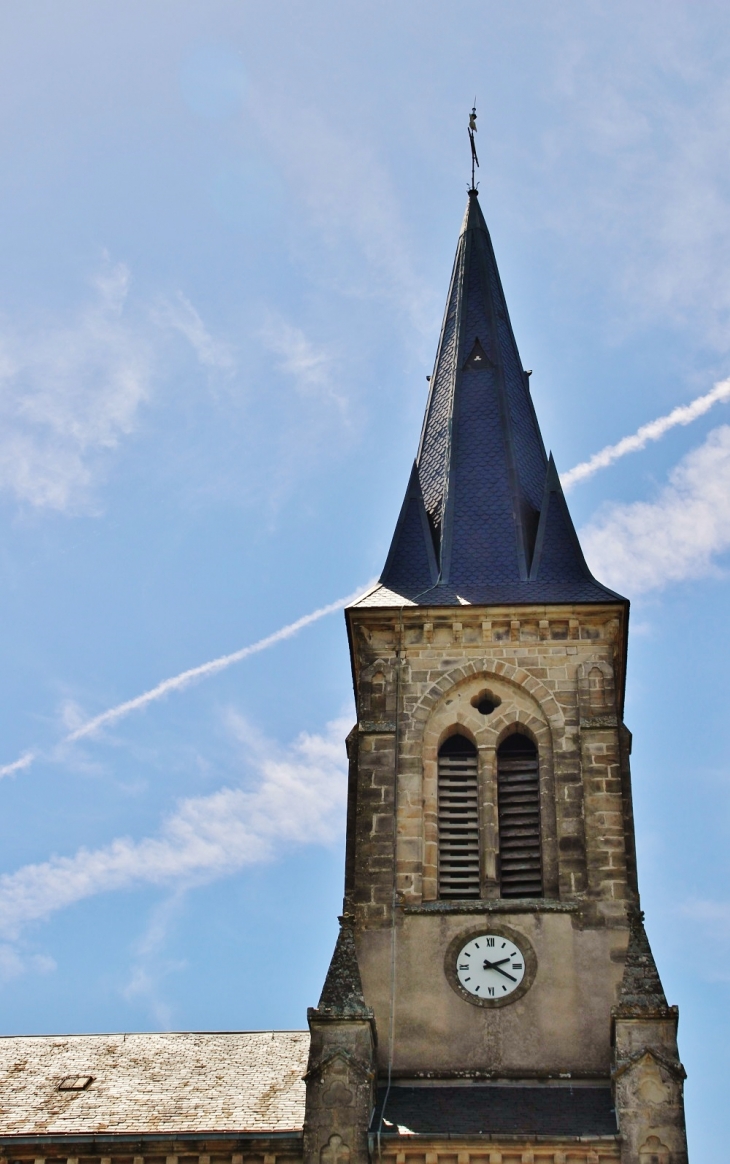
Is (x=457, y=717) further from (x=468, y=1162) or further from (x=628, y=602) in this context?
(x=468, y=1162)

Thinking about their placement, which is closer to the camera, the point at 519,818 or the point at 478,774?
the point at 519,818

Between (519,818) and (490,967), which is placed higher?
(519,818)

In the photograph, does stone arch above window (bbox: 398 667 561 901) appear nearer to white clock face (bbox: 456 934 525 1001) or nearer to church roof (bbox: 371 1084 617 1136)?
white clock face (bbox: 456 934 525 1001)

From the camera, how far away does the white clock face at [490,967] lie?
20594 millimetres

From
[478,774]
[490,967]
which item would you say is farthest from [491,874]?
[478,774]

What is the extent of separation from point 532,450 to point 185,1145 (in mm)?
13101

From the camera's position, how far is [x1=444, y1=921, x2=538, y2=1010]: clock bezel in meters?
20.5

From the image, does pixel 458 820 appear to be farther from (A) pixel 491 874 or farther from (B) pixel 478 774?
(A) pixel 491 874

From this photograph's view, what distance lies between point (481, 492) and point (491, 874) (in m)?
7.24

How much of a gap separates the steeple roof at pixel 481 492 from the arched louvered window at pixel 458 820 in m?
2.35

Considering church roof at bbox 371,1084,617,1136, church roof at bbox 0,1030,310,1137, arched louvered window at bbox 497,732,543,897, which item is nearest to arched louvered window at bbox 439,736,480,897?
arched louvered window at bbox 497,732,543,897

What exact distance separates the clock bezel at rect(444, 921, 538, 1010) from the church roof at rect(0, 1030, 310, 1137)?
235 cm

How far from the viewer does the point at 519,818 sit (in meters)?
22.2

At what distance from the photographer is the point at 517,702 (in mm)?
23125
